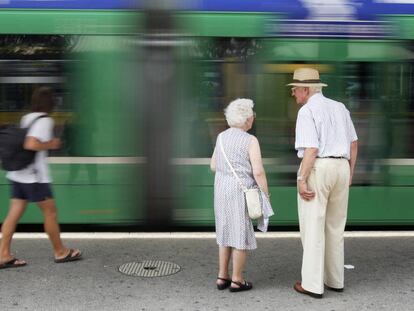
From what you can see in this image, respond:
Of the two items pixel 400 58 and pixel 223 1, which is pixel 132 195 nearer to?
pixel 223 1

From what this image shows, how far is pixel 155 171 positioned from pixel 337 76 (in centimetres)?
208

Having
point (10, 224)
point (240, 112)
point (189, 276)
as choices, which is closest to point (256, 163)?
point (240, 112)

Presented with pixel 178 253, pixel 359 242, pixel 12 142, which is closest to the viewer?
pixel 12 142

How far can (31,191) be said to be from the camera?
17.0 ft

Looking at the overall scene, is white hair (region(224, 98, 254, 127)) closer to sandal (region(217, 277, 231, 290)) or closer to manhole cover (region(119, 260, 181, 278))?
sandal (region(217, 277, 231, 290))

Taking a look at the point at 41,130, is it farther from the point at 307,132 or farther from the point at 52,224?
the point at 307,132

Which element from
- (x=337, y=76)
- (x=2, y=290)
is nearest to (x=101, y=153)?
(x=2, y=290)

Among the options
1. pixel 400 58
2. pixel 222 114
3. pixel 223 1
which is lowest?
pixel 222 114

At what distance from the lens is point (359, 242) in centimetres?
620

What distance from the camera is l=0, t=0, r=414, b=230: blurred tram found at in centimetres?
597

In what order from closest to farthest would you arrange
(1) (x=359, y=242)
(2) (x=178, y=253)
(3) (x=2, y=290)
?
(3) (x=2, y=290), (2) (x=178, y=253), (1) (x=359, y=242)

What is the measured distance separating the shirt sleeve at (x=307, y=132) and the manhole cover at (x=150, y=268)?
1.71 m

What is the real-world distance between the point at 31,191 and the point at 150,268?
1242 mm

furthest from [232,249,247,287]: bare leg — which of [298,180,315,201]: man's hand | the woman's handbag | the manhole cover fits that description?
the manhole cover
